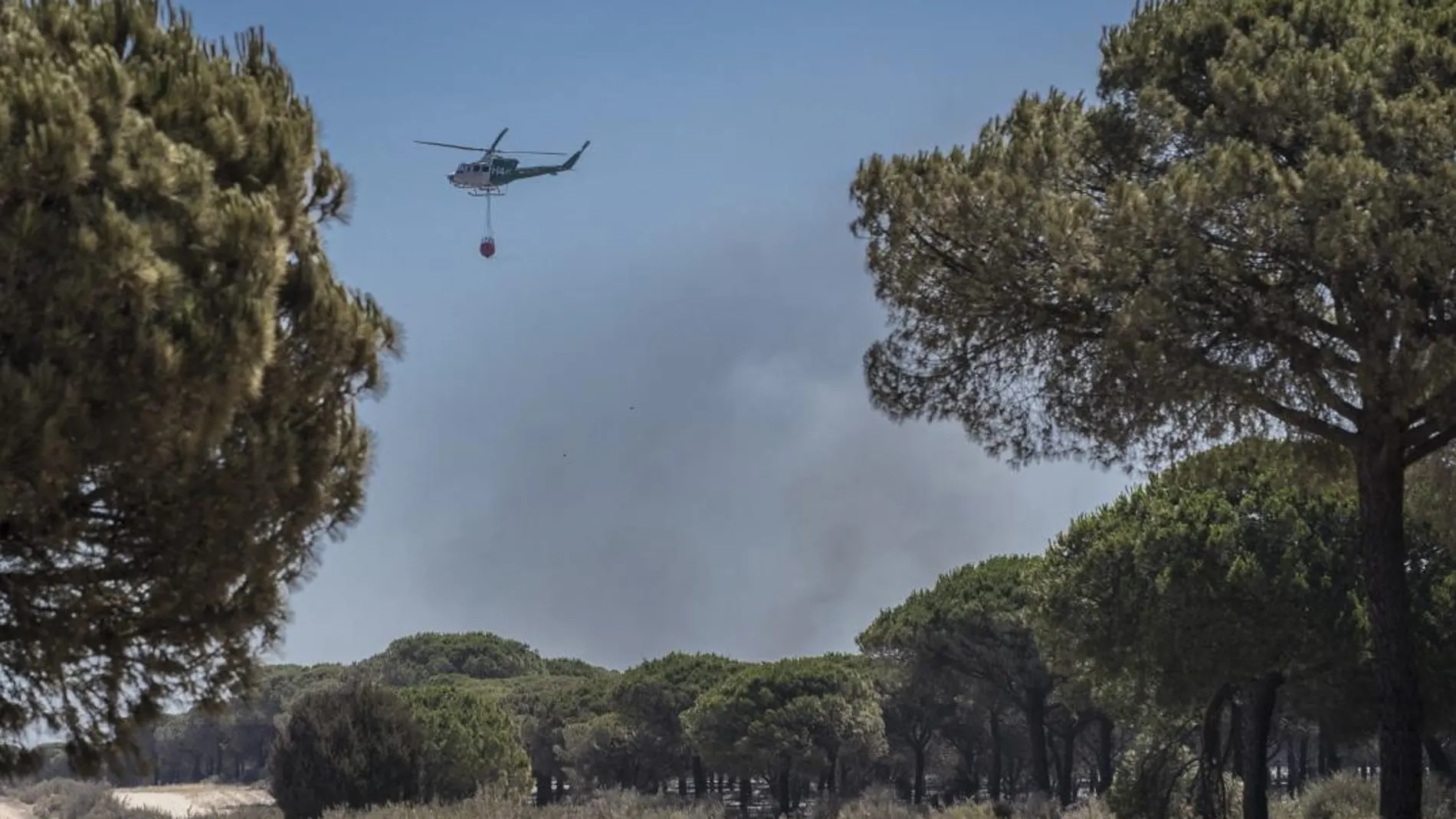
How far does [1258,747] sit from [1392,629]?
10810mm

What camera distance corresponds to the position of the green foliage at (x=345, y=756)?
1266 inches

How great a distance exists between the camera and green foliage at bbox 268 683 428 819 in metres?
32.2

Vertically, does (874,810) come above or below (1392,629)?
below

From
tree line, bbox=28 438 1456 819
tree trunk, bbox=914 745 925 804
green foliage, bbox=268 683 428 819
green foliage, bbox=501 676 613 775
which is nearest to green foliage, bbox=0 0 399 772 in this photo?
tree line, bbox=28 438 1456 819

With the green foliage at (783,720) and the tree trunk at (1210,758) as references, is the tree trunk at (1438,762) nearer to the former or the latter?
the tree trunk at (1210,758)

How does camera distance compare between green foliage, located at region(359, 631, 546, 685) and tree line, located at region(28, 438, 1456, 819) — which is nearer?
tree line, located at region(28, 438, 1456, 819)

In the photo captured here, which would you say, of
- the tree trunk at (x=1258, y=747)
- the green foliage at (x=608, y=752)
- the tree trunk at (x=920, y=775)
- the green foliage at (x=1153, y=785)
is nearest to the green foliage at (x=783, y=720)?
the tree trunk at (x=920, y=775)

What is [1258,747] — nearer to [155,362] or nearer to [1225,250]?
[1225,250]

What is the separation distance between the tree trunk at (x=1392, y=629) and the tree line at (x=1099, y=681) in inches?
79.4

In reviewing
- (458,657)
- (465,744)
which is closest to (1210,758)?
(465,744)

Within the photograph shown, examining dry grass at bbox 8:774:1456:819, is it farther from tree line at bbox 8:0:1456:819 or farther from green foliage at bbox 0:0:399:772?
green foliage at bbox 0:0:399:772

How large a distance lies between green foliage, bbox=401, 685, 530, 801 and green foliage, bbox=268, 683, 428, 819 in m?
4.47

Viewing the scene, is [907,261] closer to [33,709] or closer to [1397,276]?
[1397,276]

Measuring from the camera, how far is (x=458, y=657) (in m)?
97.9
